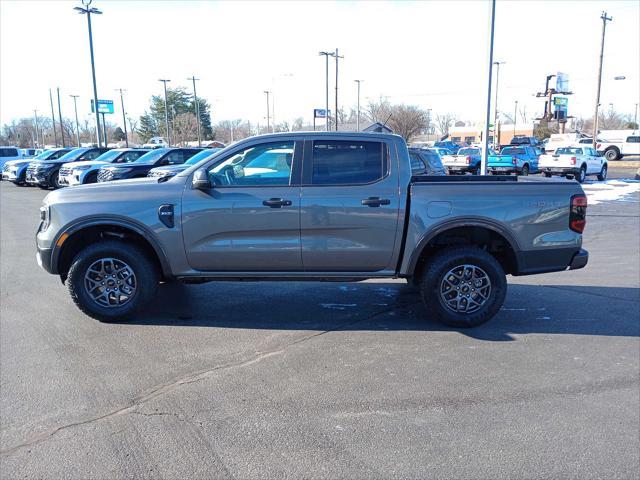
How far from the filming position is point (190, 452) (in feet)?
10.5

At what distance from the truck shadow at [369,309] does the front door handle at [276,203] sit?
1.26 metres

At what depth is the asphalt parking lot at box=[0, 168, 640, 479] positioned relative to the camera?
3.16 meters

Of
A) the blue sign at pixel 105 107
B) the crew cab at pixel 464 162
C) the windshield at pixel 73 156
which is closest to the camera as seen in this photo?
the windshield at pixel 73 156

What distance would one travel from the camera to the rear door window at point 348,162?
5398 millimetres

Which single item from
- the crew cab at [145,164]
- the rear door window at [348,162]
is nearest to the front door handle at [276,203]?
the rear door window at [348,162]

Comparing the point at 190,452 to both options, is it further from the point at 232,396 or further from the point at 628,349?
the point at 628,349

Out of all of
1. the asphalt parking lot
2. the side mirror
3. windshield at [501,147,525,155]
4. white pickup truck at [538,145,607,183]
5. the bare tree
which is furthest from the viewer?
the bare tree

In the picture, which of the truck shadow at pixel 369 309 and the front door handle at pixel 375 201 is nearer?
the front door handle at pixel 375 201

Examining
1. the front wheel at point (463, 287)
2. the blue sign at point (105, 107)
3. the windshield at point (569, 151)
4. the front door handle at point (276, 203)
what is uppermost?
the blue sign at point (105, 107)

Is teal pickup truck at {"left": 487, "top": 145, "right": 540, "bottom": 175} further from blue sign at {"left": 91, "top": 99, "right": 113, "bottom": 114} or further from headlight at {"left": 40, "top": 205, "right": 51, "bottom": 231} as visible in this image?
blue sign at {"left": 91, "top": 99, "right": 113, "bottom": 114}

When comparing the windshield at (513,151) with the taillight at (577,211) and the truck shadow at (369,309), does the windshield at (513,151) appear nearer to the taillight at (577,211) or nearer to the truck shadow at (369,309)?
the truck shadow at (369,309)

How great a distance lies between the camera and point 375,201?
528cm

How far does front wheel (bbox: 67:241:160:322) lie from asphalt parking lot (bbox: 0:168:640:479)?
22 cm

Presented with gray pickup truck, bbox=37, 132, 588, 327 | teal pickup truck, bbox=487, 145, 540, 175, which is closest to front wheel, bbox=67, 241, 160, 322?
gray pickup truck, bbox=37, 132, 588, 327
